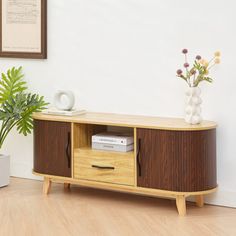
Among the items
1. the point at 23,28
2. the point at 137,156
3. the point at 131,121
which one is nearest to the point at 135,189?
the point at 137,156

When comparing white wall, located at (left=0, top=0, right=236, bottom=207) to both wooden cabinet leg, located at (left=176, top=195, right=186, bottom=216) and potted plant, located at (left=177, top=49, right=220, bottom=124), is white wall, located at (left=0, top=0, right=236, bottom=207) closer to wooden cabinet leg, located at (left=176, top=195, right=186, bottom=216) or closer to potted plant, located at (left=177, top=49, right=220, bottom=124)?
potted plant, located at (left=177, top=49, right=220, bottom=124)

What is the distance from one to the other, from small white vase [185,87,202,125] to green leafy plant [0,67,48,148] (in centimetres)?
129

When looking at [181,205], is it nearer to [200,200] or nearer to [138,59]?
[200,200]

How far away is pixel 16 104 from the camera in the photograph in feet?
14.5

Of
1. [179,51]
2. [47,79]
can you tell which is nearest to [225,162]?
[179,51]

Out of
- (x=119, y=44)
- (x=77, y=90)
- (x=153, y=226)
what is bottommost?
(x=153, y=226)

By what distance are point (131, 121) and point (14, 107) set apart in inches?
40.7

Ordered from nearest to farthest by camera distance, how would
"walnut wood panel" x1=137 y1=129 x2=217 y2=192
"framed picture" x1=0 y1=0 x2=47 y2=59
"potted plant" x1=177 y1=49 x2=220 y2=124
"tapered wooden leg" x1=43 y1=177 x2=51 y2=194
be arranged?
"walnut wood panel" x1=137 y1=129 x2=217 y2=192, "potted plant" x1=177 y1=49 x2=220 y2=124, "tapered wooden leg" x1=43 y1=177 x2=51 y2=194, "framed picture" x1=0 y1=0 x2=47 y2=59

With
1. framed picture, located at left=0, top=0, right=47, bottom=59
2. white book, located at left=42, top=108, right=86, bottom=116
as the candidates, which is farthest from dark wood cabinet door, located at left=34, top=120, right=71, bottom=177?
framed picture, located at left=0, top=0, right=47, bottom=59

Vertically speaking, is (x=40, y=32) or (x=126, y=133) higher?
(x=40, y=32)

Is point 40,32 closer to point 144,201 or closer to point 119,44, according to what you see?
point 119,44

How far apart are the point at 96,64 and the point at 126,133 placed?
614mm

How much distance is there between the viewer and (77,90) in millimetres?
4535

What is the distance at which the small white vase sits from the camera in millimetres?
3785
